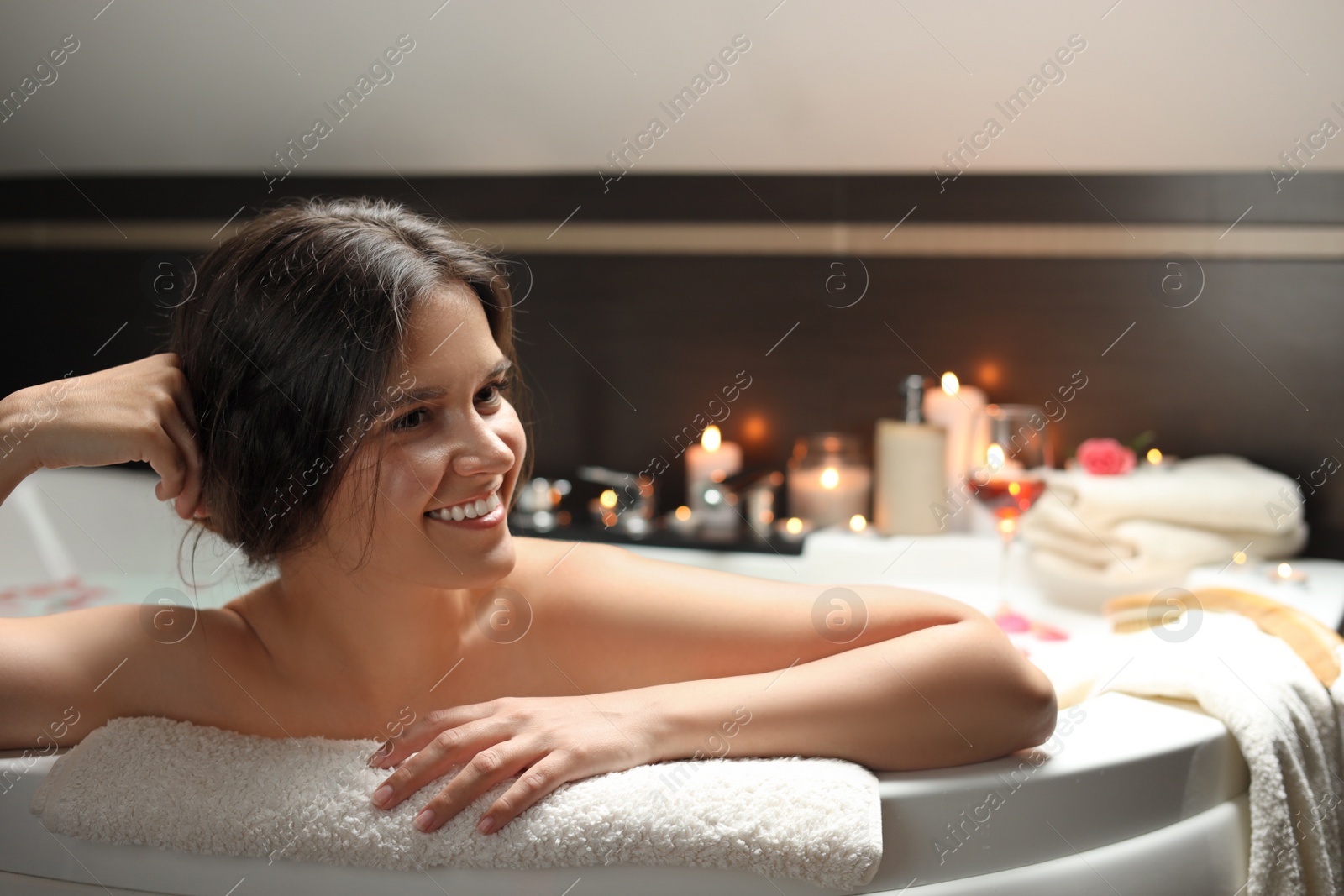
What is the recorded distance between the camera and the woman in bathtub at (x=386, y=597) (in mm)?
823

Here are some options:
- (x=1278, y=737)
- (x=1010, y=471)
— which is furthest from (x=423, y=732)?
(x=1010, y=471)

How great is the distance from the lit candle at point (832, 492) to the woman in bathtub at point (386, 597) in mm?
1139

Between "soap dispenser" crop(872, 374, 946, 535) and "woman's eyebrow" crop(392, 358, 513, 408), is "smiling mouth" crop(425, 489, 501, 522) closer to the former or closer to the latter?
"woman's eyebrow" crop(392, 358, 513, 408)

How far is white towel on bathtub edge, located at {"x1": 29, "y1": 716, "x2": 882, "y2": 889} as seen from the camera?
0.75 m

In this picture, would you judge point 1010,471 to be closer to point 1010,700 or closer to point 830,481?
point 830,481

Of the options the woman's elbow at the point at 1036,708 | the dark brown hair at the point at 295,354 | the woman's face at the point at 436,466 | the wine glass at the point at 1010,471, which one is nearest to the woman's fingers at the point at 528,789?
the woman's face at the point at 436,466

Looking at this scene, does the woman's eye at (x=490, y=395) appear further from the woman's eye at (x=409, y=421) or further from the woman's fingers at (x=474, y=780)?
the woman's fingers at (x=474, y=780)

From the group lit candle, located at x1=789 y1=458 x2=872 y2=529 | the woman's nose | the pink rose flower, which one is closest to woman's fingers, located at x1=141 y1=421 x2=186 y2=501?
the woman's nose

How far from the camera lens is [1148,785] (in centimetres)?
89

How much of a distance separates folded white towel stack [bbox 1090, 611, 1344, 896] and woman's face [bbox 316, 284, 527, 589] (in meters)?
0.70

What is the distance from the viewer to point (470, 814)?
772mm

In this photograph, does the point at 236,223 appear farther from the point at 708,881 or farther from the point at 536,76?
the point at 708,881

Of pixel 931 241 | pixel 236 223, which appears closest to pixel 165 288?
pixel 236 223

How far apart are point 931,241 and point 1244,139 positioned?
0.58 metres
